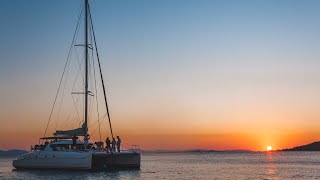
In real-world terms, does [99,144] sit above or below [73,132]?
below

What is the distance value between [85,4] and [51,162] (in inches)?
681

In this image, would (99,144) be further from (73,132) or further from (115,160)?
(73,132)

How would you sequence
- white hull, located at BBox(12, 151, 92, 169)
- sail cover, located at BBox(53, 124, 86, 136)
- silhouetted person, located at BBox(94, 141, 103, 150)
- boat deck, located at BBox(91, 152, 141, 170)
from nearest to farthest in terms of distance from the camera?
white hull, located at BBox(12, 151, 92, 169)
boat deck, located at BBox(91, 152, 141, 170)
sail cover, located at BBox(53, 124, 86, 136)
silhouetted person, located at BBox(94, 141, 103, 150)

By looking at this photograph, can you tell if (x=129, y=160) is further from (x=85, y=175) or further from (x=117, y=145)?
(x=85, y=175)

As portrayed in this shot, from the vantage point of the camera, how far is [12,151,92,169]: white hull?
47.0 meters

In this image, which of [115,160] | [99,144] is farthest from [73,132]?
[115,160]

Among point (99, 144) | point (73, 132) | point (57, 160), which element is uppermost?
point (73, 132)

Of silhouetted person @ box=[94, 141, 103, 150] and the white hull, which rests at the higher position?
silhouetted person @ box=[94, 141, 103, 150]

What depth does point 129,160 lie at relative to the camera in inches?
2092

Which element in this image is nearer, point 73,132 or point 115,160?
point 73,132

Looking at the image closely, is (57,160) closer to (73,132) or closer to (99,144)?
(73,132)

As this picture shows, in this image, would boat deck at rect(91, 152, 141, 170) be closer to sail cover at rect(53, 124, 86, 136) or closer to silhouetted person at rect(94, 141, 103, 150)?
silhouetted person at rect(94, 141, 103, 150)

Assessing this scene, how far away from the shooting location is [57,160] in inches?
1881

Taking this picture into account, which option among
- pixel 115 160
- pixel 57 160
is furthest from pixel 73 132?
pixel 115 160
